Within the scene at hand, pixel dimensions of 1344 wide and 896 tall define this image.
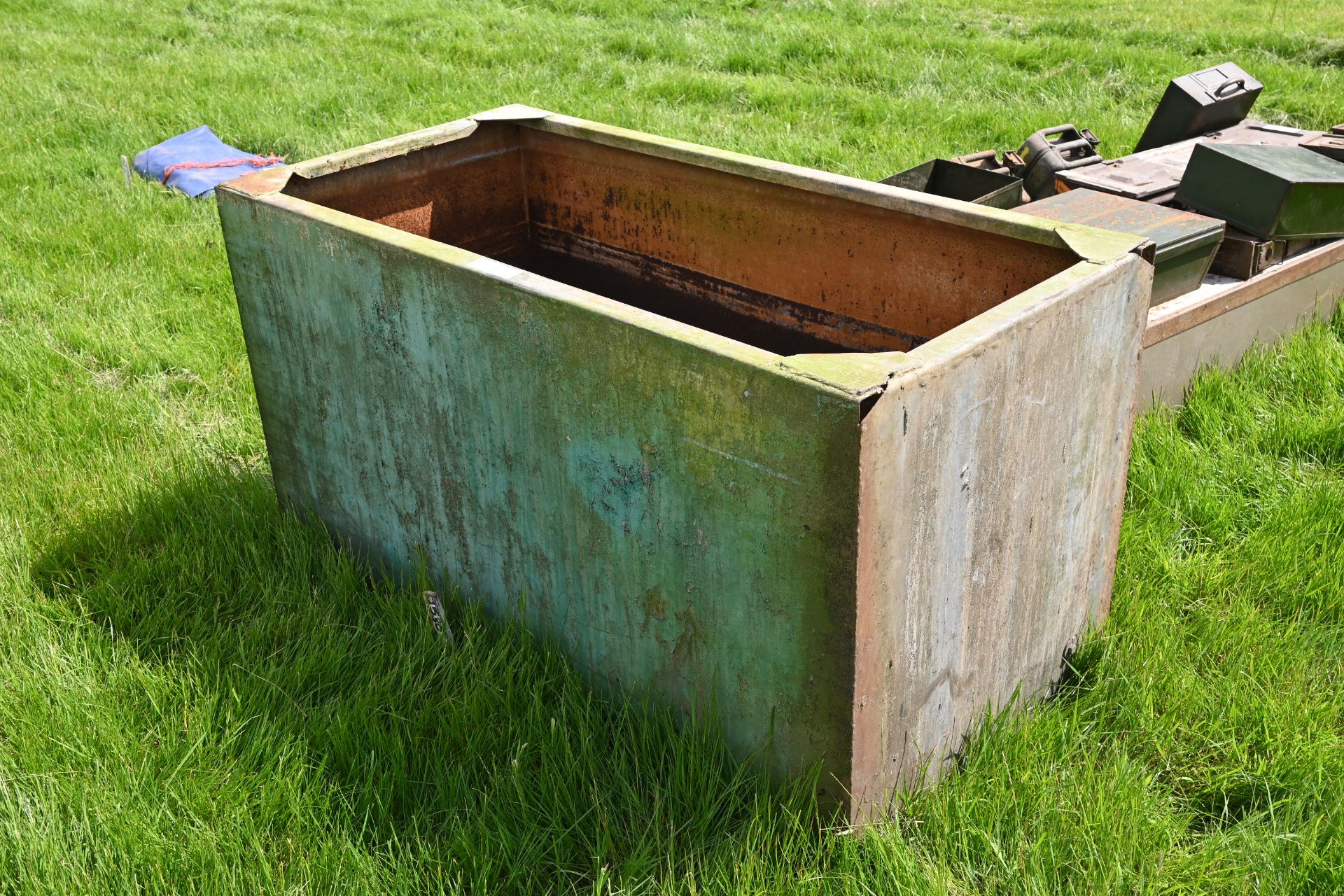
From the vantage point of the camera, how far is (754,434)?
2.02 m

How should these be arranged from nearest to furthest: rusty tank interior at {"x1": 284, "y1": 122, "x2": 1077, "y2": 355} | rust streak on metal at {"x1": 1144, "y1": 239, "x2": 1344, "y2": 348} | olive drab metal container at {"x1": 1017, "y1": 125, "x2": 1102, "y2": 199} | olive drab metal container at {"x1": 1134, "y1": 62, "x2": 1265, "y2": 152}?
rusty tank interior at {"x1": 284, "y1": 122, "x2": 1077, "y2": 355} → rust streak on metal at {"x1": 1144, "y1": 239, "x2": 1344, "y2": 348} → olive drab metal container at {"x1": 1017, "y1": 125, "x2": 1102, "y2": 199} → olive drab metal container at {"x1": 1134, "y1": 62, "x2": 1265, "y2": 152}

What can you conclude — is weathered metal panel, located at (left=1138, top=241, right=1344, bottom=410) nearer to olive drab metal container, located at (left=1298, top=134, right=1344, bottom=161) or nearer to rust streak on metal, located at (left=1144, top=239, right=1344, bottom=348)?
rust streak on metal, located at (left=1144, top=239, right=1344, bottom=348)

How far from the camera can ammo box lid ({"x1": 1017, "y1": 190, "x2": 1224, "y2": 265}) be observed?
369 cm

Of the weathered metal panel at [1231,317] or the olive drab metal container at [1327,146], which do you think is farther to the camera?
the olive drab metal container at [1327,146]

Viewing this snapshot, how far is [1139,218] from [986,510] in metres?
2.03

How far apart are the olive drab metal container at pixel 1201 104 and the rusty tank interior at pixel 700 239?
2.58 m

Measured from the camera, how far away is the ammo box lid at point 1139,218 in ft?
12.1

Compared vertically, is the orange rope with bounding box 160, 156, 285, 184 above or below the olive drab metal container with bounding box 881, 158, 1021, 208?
below

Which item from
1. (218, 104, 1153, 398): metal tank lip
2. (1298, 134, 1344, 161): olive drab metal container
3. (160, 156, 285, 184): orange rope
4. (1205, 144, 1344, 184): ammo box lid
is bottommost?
(160, 156, 285, 184): orange rope

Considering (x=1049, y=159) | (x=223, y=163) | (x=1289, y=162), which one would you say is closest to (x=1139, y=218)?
(x=1289, y=162)

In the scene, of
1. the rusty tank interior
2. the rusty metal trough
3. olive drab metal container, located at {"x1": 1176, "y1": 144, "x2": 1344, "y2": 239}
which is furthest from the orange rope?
olive drab metal container, located at {"x1": 1176, "y1": 144, "x2": 1344, "y2": 239}

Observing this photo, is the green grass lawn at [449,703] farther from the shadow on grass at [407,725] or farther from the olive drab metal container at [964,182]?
the olive drab metal container at [964,182]

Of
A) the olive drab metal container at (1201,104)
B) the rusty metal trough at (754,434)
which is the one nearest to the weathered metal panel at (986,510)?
the rusty metal trough at (754,434)

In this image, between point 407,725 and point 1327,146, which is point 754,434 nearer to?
point 407,725
